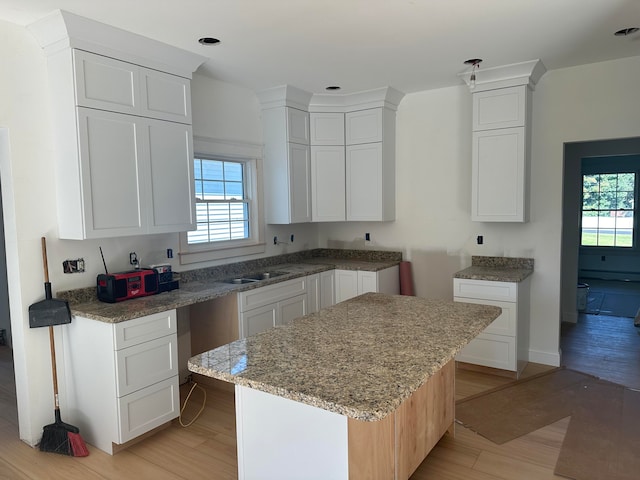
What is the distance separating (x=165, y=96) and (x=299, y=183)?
1.76 metres

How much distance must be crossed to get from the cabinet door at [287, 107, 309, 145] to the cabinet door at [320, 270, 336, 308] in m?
1.40

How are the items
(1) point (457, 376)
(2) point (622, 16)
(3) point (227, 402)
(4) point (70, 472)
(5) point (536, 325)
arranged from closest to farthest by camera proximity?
(4) point (70, 472) → (2) point (622, 16) → (3) point (227, 402) → (1) point (457, 376) → (5) point (536, 325)

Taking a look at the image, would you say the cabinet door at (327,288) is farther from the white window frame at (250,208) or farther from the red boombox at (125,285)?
the red boombox at (125,285)

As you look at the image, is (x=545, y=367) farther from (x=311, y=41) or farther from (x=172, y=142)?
(x=172, y=142)

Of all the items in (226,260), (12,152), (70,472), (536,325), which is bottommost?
(70,472)

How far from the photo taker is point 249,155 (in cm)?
447

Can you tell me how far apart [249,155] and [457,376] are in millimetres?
2850

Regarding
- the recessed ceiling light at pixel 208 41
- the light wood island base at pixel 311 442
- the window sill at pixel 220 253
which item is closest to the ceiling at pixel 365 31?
the recessed ceiling light at pixel 208 41

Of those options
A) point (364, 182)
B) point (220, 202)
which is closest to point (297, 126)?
point (364, 182)

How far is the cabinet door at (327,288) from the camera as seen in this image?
4586 mm

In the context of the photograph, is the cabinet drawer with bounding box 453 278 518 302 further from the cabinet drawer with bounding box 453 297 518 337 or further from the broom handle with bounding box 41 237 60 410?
the broom handle with bounding box 41 237 60 410

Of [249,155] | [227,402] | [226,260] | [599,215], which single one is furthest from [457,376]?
[599,215]

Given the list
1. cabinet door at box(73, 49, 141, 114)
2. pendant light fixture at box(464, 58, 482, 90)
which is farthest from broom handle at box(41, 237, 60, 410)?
pendant light fixture at box(464, 58, 482, 90)

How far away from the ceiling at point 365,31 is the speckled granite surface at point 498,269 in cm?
177
